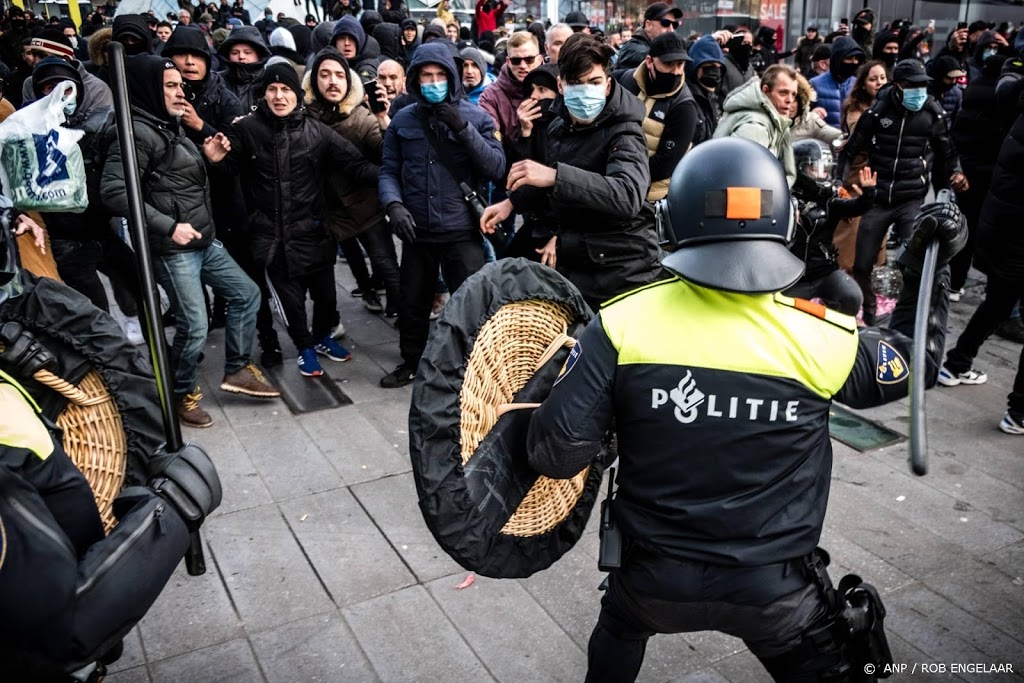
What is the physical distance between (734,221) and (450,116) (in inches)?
128

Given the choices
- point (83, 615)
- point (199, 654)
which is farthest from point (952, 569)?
point (83, 615)

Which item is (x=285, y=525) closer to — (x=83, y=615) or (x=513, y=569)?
(x=513, y=569)

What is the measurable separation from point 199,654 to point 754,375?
2.32 meters

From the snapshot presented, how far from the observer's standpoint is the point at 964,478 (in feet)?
14.6

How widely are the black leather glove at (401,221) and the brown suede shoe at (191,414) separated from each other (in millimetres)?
1531

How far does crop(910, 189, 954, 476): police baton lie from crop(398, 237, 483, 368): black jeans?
3.20 metres

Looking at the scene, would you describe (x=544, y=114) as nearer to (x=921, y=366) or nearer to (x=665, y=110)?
(x=665, y=110)

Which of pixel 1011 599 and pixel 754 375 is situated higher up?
pixel 754 375

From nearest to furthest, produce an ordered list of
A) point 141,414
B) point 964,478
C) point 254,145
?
point 141,414 < point 964,478 < point 254,145

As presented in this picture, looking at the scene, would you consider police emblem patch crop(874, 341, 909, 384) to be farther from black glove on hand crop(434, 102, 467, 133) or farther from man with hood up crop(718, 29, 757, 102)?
man with hood up crop(718, 29, 757, 102)

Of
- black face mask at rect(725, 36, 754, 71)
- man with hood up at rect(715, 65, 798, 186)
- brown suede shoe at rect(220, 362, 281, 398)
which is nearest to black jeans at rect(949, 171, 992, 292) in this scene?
man with hood up at rect(715, 65, 798, 186)

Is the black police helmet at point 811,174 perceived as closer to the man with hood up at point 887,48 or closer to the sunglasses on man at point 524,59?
the sunglasses on man at point 524,59

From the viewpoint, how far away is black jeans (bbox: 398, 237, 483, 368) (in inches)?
209

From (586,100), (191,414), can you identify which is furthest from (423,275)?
(586,100)
